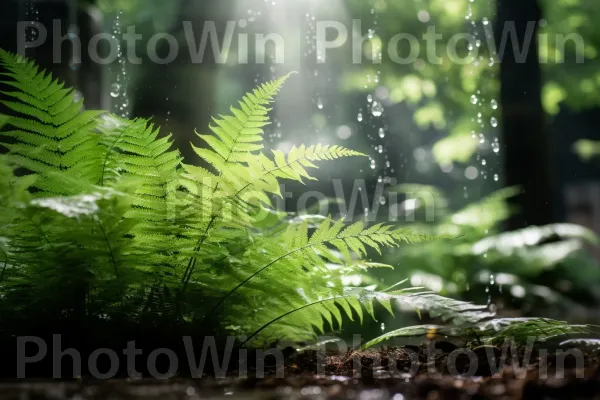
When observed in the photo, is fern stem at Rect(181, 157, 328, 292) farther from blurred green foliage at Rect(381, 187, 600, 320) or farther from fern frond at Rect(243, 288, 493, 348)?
blurred green foliage at Rect(381, 187, 600, 320)

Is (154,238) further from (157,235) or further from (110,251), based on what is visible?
(110,251)

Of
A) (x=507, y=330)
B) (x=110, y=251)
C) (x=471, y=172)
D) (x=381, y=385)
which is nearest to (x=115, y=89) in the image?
(x=110, y=251)

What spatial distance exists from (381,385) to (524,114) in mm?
6036

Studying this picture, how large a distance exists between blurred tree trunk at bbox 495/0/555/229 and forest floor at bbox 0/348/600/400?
532cm

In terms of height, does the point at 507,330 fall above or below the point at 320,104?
below

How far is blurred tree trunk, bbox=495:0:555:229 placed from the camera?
6.32 meters

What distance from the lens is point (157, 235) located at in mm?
1732

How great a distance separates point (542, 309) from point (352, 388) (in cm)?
475

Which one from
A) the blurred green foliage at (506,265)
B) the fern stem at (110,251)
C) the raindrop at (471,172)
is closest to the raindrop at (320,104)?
the blurred green foliage at (506,265)

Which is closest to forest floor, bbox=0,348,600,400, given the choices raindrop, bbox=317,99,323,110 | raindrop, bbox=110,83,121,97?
raindrop, bbox=110,83,121,97

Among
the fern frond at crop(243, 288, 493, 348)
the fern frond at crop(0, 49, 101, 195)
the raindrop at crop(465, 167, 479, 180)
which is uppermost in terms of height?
the raindrop at crop(465, 167, 479, 180)

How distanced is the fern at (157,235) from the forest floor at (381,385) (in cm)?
26

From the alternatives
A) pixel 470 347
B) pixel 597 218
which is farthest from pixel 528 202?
pixel 597 218

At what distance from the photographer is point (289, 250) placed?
1.81 metres
